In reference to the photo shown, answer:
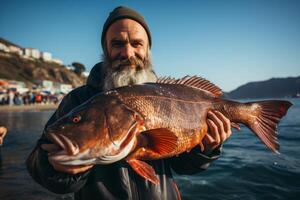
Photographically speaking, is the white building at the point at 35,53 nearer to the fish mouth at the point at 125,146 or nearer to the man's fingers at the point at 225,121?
the man's fingers at the point at 225,121

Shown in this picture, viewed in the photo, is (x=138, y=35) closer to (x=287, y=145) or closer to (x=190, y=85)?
(x=190, y=85)

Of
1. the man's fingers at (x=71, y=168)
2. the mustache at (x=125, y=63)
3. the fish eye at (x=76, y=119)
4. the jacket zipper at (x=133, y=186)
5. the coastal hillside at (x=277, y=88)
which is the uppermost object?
the coastal hillside at (x=277, y=88)

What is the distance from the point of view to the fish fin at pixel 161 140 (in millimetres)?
A: 2186

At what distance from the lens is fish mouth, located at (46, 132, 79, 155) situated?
1.82 meters

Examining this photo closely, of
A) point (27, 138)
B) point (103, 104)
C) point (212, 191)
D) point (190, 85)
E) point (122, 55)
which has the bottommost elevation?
point (212, 191)

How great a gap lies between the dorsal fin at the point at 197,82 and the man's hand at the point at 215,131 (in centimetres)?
42

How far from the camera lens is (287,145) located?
11234 millimetres

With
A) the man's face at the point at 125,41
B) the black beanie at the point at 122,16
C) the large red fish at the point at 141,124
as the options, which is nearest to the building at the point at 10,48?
the black beanie at the point at 122,16

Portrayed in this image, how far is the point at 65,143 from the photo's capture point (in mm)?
1833

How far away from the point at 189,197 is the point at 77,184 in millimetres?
4589

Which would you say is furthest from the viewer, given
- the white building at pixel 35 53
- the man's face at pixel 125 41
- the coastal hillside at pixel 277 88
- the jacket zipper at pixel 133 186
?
the coastal hillside at pixel 277 88

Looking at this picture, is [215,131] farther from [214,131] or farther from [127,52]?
[127,52]

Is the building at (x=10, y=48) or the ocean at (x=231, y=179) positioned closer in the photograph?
the ocean at (x=231, y=179)

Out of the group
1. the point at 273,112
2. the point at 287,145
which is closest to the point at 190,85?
the point at 273,112
